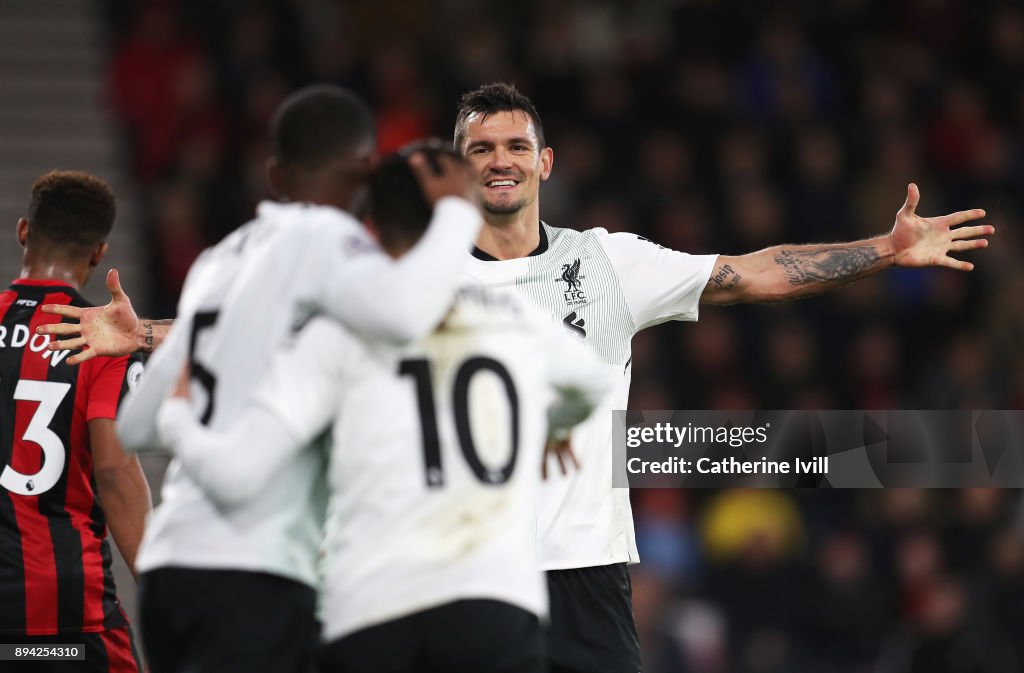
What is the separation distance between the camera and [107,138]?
12375 millimetres

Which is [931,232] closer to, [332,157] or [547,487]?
[547,487]

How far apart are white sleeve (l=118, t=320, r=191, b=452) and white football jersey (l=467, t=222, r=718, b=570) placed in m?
1.63

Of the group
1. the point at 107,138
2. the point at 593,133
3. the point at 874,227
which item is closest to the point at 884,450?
the point at 874,227

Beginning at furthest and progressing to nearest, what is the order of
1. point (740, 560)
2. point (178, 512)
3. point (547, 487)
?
point (740, 560), point (547, 487), point (178, 512)

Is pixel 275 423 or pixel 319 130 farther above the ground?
pixel 319 130

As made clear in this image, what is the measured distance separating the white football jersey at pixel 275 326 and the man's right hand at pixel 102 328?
3.16ft

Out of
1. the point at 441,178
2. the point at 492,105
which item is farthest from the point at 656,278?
the point at 441,178

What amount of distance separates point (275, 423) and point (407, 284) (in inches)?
16.5

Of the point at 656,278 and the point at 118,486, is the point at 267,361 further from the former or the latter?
the point at 656,278

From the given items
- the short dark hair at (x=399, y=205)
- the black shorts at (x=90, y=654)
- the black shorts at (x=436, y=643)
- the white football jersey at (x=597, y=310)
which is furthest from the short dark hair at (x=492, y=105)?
the black shorts at (x=436, y=643)

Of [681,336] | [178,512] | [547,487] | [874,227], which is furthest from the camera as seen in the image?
[874,227]

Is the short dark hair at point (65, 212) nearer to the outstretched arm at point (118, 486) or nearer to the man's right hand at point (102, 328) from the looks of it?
the man's right hand at point (102, 328)

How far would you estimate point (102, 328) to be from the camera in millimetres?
4469

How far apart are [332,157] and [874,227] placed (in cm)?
843
